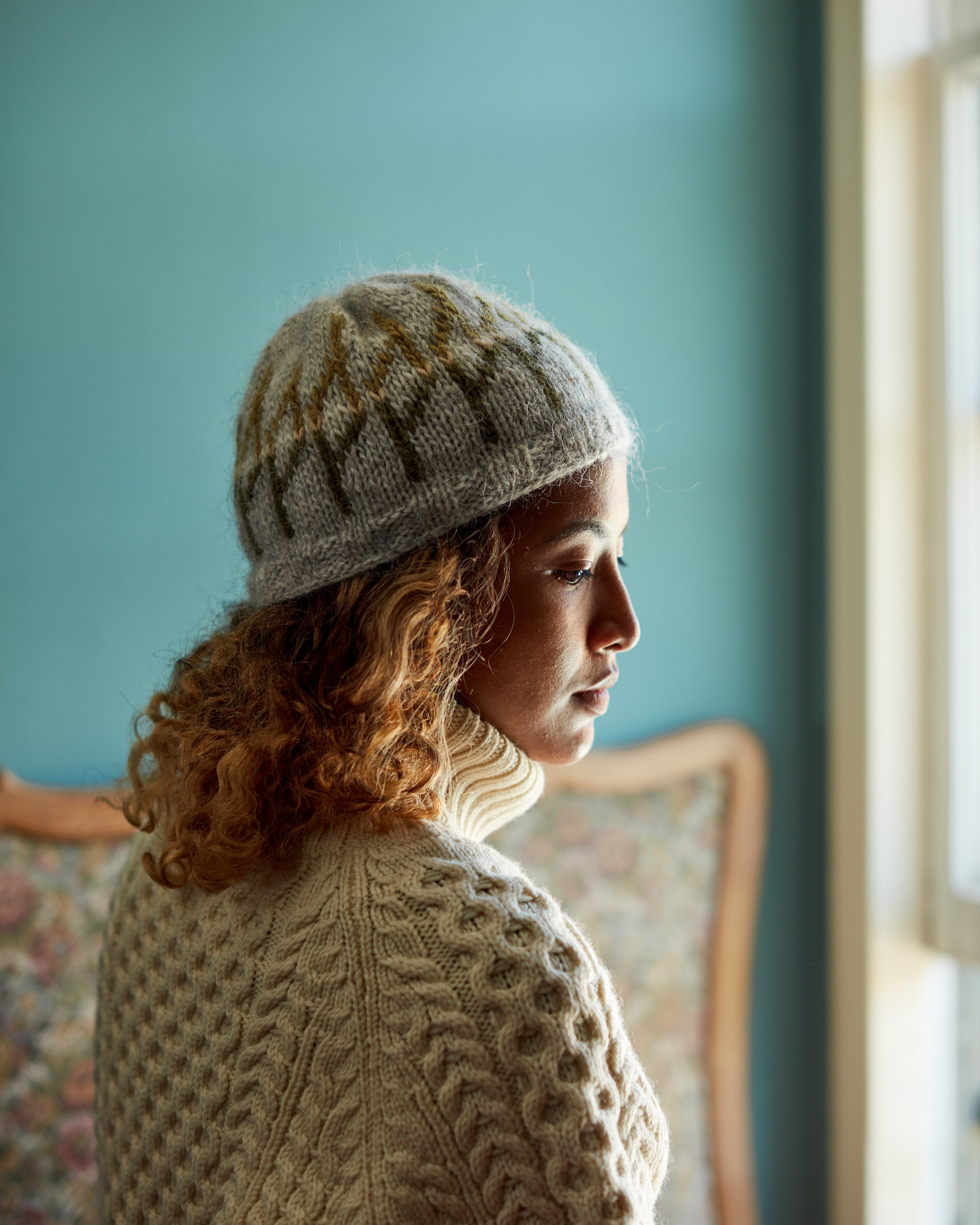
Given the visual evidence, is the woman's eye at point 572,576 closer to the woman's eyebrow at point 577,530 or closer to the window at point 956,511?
the woman's eyebrow at point 577,530

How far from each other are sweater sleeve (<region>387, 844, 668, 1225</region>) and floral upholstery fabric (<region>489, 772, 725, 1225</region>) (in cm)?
100

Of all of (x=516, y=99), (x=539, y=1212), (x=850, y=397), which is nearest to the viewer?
(x=539, y=1212)

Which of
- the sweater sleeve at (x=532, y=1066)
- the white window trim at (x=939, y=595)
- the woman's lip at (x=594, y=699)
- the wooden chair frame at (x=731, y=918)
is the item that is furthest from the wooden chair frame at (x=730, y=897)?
the sweater sleeve at (x=532, y=1066)

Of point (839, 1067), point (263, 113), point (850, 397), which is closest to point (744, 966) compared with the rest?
point (839, 1067)

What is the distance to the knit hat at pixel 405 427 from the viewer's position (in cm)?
76

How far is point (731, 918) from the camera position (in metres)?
1.87

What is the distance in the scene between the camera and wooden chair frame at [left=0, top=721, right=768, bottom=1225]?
70.7 inches

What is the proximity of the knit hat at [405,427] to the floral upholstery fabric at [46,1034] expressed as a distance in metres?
0.77

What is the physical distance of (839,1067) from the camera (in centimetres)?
191

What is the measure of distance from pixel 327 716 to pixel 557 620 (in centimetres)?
21

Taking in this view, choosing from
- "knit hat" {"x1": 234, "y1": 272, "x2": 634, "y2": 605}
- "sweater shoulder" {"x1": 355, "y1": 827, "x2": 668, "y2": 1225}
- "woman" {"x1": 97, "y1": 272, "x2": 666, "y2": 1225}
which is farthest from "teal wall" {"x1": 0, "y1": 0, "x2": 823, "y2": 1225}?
"sweater shoulder" {"x1": 355, "y1": 827, "x2": 668, "y2": 1225}

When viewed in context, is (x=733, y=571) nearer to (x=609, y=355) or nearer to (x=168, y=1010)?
(x=609, y=355)

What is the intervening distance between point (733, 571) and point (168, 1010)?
4.76 feet

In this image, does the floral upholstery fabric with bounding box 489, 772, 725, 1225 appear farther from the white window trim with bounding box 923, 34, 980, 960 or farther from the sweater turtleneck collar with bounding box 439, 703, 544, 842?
the sweater turtleneck collar with bounding box 439, 703, 544, 842
